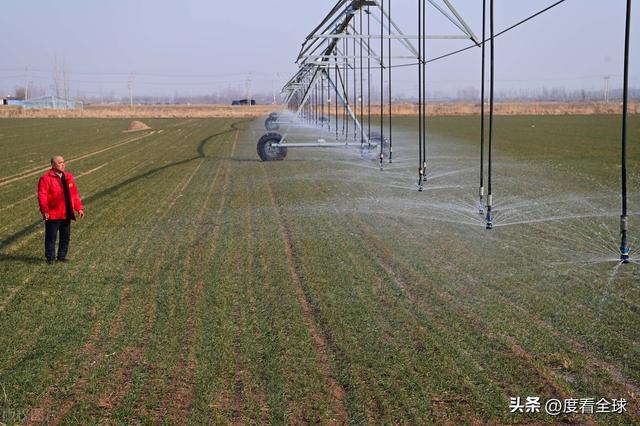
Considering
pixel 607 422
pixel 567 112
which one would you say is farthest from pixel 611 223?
pixel 567 112

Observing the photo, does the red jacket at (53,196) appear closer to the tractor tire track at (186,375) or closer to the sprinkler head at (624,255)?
the tractor tire track at (186,375)

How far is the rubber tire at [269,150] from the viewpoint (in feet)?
90.8

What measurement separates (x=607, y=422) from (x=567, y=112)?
94771 millimetres

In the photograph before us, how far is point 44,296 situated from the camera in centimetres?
900

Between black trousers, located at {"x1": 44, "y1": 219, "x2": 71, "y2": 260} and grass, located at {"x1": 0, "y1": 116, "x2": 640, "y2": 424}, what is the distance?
22 centimetres

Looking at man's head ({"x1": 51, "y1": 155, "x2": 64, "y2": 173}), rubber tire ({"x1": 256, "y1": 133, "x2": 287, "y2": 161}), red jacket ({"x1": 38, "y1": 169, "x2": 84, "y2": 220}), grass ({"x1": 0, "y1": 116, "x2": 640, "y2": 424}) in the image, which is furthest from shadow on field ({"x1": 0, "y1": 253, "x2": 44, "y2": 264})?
rubber tire ({"x1": 256, "y1": 133, "x2": 287, "y2": 161})

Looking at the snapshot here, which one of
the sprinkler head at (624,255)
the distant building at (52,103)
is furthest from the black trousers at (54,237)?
the distant building at (52,103)

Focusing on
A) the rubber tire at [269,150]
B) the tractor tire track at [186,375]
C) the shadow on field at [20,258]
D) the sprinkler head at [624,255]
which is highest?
the rubber tire at [269,150]

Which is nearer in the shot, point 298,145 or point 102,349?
point 102,349

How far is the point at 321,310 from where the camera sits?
8.12 m

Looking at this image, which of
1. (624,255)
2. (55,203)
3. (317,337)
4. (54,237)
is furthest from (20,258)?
(624,255)

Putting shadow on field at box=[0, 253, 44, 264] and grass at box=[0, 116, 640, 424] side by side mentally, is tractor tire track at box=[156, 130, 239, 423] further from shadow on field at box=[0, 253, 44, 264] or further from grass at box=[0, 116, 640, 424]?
shadow on field at box=[0, 253, 44, 264]

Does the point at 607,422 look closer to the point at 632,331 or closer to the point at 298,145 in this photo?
the point at 632,331

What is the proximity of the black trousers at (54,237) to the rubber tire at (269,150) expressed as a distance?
1699cm
